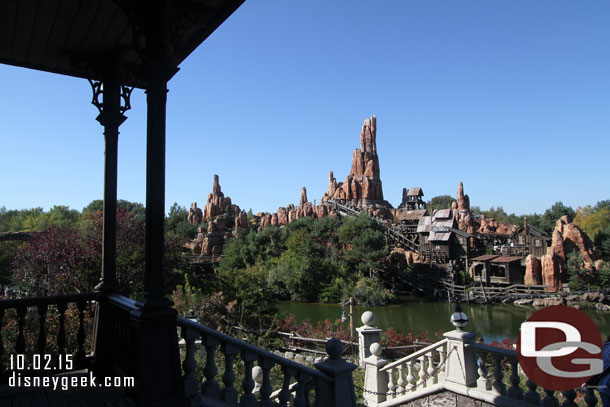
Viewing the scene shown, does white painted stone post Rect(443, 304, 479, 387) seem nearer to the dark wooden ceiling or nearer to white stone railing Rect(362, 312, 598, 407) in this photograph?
white stone railing Rect(362, 312, 598, 407)

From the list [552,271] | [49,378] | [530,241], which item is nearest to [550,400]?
[49,378]

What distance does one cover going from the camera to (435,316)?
2256cm

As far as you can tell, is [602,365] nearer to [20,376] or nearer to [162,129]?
[162,129]

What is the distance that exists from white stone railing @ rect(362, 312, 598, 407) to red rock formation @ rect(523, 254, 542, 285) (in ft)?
87.3

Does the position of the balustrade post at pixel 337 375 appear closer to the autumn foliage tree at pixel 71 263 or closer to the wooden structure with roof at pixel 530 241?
the autumn foliage tree at pixel 71 263

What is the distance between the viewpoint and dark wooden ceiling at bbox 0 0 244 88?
2852 millimetres

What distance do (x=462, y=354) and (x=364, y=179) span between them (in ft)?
174

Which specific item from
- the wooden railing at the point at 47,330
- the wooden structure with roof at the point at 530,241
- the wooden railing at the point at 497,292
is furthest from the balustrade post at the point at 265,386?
the wooden structure with roof at the point at 530,241

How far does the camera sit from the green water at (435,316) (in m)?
18.8

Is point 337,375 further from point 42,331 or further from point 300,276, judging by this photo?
point 300,276

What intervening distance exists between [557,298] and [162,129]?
93.0ft

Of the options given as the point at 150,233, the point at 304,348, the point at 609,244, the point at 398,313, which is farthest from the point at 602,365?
the point at 609,244

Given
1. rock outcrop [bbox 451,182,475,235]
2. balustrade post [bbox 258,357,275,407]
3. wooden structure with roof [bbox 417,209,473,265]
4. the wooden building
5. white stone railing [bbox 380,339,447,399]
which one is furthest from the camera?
the wooden building
